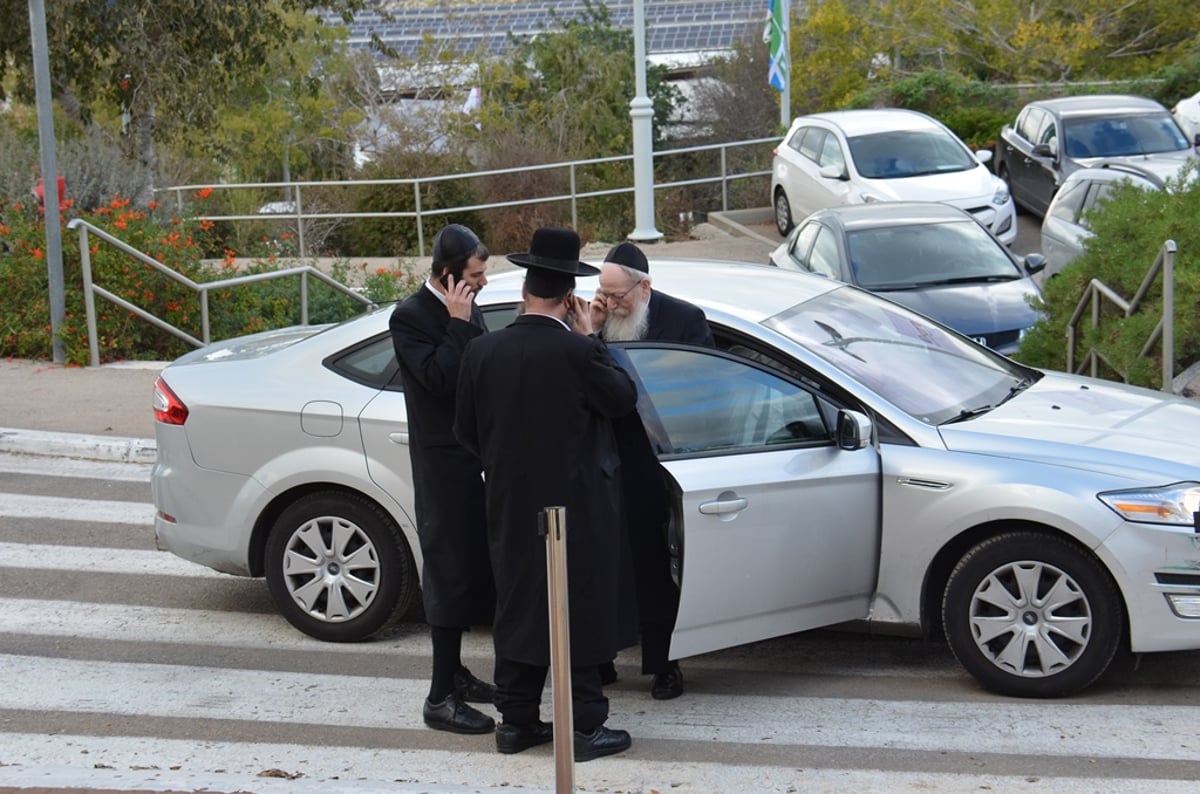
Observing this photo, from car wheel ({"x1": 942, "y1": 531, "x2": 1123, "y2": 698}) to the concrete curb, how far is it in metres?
6.14

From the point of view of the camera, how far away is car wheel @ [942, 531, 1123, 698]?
17.9 ft

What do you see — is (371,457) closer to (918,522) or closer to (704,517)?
(704,517)

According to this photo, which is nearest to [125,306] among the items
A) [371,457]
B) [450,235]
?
[371,457]

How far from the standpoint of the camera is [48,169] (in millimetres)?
11961

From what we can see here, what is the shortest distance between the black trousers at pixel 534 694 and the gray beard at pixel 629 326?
148 centimetres

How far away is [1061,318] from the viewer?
423 inches

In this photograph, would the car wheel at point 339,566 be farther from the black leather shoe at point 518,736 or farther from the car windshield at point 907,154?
the car windshield at point 907,154

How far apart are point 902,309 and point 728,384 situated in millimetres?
1597

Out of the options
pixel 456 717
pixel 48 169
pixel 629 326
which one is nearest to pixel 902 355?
pixel 629 326

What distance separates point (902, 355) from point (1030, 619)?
1379mm

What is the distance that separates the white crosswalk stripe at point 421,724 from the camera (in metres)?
4.97

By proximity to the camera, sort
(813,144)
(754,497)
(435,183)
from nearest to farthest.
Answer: (754,497) < (813,144) < (435,183)

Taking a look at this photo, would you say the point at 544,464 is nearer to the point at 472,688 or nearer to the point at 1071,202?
the point at 472,688

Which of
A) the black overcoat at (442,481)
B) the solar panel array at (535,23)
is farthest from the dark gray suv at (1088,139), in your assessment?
the solar panel array at (535,23)
